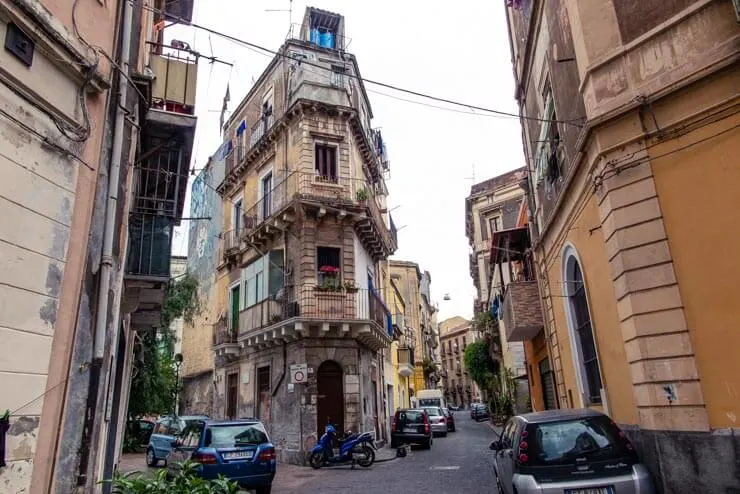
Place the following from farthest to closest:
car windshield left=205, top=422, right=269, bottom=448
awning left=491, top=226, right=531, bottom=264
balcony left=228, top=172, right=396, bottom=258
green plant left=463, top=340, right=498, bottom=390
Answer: green plant left=463, top=340, right=498, bottom=390, balcony left=228, top=172, right=396, bottom=258, awning left=491, top=226, right=531, bottom=264, car windshield left=205, top=422, right=269, bottom=448

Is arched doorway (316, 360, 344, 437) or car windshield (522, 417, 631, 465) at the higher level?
arched doorway (316, 360, 344, 437)

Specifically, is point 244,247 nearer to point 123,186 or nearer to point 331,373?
point 331,373

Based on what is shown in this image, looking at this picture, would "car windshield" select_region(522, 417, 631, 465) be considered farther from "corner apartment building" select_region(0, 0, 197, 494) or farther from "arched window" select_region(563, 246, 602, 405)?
"corner apartment building" select_region(0, 0, 197, 494)

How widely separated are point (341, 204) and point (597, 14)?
474 inches

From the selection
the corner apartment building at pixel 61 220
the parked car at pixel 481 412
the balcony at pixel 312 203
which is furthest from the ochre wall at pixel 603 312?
the parked car at pixel 481 412

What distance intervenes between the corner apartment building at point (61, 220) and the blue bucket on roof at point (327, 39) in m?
16.2

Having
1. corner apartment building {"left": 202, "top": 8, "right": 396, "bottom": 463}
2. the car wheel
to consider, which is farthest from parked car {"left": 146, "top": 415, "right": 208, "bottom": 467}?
corner apartment building {"left": 202, "top": 8, "right": 396, "bottom": 463}

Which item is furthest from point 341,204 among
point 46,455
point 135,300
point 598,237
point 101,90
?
point 46,455

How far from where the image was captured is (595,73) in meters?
7.86

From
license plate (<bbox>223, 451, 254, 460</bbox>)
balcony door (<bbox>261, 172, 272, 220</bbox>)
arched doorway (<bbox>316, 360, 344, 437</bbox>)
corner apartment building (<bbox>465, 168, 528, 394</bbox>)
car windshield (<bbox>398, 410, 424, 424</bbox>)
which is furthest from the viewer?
corner apartment building (<bbox>465, 168, 528, 394</bbox>)

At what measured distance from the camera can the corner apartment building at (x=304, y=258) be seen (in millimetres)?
17234

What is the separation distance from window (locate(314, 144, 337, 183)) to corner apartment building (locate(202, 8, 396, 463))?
5cm

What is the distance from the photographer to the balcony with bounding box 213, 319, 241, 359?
838 inches

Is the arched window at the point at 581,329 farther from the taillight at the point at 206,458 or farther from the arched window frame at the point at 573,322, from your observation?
the taillight at the point at 206,458
